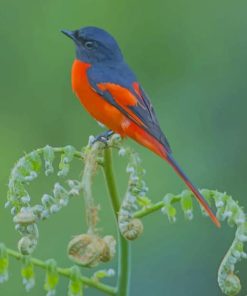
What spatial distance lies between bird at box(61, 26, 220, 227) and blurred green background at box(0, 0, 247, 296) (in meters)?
1.15

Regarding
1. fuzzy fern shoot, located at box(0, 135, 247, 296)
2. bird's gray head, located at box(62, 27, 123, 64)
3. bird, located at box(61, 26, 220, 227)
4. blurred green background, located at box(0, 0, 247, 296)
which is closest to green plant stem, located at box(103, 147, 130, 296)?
fuzzy fern shoot, located at box(0, 135, 247, 296)

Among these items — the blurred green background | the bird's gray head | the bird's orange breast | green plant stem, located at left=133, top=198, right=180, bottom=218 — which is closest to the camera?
green plant stem, located at left=133, top=198, right=180, bottom=218

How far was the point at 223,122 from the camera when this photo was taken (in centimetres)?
494

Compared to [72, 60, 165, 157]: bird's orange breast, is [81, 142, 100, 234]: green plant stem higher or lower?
lower

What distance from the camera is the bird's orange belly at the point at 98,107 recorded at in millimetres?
2842

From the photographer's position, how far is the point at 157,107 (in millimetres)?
5074

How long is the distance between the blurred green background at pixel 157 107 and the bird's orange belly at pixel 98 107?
47.1 inches

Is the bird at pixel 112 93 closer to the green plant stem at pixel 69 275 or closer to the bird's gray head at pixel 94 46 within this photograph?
the bird's gray head at pixel 94 46

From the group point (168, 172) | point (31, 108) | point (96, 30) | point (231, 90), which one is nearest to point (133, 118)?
point (96, 30)

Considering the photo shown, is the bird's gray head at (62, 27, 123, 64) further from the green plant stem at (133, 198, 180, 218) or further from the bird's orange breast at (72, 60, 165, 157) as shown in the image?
the green plant stem at (133, 198, 180, 218)

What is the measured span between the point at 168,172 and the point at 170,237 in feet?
1.53

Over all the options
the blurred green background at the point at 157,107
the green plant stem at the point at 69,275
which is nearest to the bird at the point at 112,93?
the green plant stem at the point at 69,275

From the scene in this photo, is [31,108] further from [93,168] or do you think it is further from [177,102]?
[93,168]

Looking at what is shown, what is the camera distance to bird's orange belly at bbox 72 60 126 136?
112 inches
